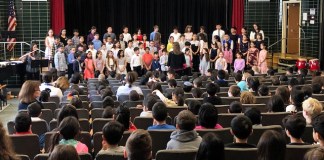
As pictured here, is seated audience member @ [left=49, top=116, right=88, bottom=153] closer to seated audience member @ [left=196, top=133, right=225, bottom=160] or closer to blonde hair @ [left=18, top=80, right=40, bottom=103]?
seated audience member @ [left=196, top=133, right=225, bottom=160]

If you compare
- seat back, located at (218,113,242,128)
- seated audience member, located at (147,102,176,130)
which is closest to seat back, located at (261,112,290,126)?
seat back, located at (218,113,242,128)

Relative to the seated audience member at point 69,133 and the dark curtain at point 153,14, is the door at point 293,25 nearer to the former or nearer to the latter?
the dark curtain at point 153,14

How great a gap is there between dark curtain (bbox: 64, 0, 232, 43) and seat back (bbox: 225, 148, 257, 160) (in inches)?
Result: 745

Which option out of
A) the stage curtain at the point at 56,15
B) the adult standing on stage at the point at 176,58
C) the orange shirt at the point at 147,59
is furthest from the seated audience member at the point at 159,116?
the stage curtain at the point at 56,15

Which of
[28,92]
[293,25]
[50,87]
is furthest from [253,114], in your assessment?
[293,25]

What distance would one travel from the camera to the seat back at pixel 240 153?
16.0 ft

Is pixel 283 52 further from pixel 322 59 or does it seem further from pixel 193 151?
pixel 193 151

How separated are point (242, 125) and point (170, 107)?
301cm

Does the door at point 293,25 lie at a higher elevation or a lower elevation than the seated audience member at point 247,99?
higher

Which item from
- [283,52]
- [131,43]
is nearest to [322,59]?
[283,52]

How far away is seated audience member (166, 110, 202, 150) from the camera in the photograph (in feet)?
18.3

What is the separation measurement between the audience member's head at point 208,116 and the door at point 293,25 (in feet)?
58.2

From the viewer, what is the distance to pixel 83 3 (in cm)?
2320

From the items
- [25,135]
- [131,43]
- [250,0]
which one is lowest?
→ [25,135]
